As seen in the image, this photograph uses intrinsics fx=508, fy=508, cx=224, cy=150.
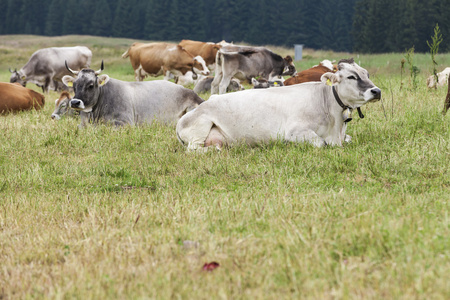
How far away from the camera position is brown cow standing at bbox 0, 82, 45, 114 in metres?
10.7

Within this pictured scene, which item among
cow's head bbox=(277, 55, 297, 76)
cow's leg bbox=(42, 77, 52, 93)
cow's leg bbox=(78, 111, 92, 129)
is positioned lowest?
cow's leg bbox=(42, 77, 52, 93)

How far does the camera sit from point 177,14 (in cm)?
8788

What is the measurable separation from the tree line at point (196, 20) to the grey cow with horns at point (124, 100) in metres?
66.7

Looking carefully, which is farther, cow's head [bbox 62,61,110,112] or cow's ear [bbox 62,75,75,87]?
cow's ear [bbox 62,75,75,87]

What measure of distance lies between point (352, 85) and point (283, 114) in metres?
0.93

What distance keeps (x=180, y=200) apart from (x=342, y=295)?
229 cm

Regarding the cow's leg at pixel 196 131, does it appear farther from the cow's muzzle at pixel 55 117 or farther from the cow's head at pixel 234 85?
the cow's head at pixel 234 85

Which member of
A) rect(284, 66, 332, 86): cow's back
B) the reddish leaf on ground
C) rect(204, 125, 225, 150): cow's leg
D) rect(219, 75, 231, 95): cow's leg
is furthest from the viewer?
rect(219, 75, 231, 95): cow's leg

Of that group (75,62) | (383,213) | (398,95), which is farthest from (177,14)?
(383,213)

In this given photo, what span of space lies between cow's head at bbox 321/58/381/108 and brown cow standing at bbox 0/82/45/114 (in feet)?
23.4

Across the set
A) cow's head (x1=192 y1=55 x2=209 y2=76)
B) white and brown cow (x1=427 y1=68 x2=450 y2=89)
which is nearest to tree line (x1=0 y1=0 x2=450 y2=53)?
cow's head (x1=192 y1=55 x2=209 y2=76)

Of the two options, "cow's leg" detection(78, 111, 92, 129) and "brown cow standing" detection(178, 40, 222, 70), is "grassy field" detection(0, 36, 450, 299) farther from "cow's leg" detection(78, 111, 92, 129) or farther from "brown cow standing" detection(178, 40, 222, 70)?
"brown cow standing" detection(178, 40, 222, 70)

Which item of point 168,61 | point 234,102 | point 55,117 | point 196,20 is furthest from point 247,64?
point 196,20

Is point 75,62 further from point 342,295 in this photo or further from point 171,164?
point 342,295
